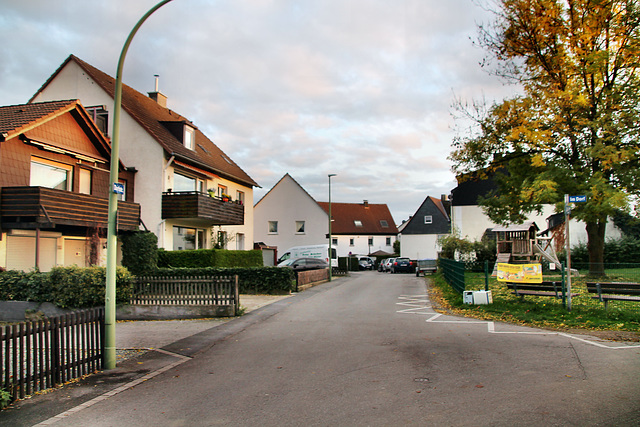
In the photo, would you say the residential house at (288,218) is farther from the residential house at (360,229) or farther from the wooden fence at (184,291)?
the wooden fence at (184,291)

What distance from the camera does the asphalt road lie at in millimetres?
5602

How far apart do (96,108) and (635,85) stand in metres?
25.3

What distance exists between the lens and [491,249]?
4178 cm

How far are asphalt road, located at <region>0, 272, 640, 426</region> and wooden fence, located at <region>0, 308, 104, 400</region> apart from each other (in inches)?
41.3

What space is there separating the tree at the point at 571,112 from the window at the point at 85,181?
17.9m

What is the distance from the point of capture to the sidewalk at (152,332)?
1025cm

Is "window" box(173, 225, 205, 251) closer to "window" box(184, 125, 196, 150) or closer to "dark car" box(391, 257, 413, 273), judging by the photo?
"window" box(184, 125, 196, 150)

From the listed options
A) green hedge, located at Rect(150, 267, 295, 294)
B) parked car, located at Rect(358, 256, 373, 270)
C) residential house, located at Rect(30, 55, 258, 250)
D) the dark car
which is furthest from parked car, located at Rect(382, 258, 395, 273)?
green hedge, located at Rect(150, 267, 295, 294)

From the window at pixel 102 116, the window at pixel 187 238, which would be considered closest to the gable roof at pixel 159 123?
the window at pixel 102 116

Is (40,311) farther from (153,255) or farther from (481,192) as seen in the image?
(481,192)

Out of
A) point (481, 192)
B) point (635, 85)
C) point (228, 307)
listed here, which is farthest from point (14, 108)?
point (481, 192)

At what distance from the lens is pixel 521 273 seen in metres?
14.7

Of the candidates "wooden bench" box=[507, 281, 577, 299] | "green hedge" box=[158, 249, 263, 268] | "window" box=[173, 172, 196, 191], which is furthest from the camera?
"window" box=[173, 172, 196, 191]

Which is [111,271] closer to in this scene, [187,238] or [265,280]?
[265,280]
